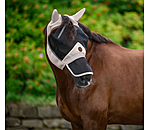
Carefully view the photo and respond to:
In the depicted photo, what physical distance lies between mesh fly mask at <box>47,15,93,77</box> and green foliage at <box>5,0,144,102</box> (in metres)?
2.25

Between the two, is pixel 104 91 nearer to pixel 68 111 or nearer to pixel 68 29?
pixel 68 111

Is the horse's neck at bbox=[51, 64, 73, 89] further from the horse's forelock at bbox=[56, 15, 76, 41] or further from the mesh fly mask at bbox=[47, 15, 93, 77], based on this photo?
the horse's forelock at bbox=[56, 15, 76, 41]

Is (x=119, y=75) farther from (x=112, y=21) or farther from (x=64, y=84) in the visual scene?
(x=112, y=21)

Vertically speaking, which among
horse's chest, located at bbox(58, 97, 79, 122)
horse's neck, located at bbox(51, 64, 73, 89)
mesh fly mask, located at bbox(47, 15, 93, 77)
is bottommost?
horse's chest, located at bbox(58, 97, 79, 122)

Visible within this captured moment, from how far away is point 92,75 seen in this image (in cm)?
197

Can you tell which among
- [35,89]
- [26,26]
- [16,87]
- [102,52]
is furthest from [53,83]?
[102,52]

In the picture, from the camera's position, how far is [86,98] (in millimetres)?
1892

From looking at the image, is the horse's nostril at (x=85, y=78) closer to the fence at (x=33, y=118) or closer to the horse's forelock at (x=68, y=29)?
the horse's forelock at (x=68, y=29)

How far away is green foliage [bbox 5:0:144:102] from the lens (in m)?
4.03

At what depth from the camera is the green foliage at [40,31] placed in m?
4.03

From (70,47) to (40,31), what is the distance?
3.10 meters

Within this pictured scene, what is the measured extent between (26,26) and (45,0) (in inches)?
42.7

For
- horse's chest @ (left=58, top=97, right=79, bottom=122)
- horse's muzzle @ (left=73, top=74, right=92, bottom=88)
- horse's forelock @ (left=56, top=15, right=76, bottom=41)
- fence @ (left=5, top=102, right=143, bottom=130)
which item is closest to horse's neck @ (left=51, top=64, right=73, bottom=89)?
horse's chest @ (left=58, top=97, right=79, bottom=122)

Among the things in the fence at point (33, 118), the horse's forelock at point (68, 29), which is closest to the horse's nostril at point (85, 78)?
the horse's forelock at point (68, 29)
